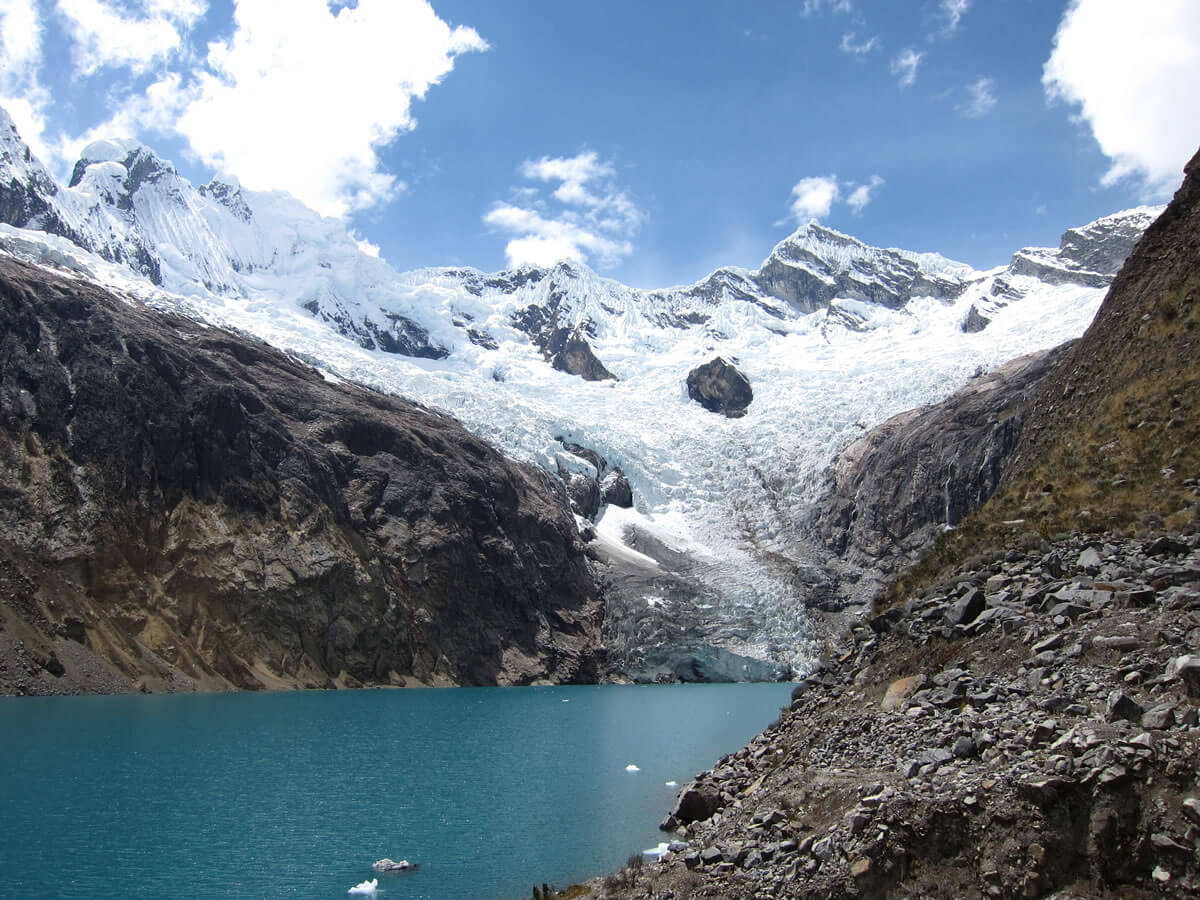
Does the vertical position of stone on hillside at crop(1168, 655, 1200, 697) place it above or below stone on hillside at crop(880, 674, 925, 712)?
above

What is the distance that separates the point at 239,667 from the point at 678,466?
4571 inches

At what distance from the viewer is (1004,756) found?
39.4 feet

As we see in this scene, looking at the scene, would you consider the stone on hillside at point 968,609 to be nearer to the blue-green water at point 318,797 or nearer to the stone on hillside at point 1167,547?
the stone on hillside at point 1167,547

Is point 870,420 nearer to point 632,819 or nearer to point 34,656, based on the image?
point 34,656

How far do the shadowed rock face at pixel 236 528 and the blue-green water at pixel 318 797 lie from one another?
20051 millimetres

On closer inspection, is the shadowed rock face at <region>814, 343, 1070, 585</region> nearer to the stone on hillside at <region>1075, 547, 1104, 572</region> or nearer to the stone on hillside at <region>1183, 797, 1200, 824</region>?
the stone on hillside at <region>1075, 547, 1104, 572</region>

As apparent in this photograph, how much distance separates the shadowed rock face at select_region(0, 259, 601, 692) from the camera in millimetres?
83812

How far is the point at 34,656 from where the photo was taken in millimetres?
72062

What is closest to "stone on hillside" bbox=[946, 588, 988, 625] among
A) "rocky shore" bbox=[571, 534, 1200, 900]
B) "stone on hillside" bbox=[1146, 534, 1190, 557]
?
"rocky shore" bbox=[571, 534, 1200, 900]

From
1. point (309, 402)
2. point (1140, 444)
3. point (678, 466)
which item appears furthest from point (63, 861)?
point (678, 466)

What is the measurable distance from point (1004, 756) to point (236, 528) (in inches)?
3840

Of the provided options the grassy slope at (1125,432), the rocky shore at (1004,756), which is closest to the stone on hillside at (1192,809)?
the rocky shore at (1004,756)

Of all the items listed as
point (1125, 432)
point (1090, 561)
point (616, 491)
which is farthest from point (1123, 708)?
point (616, 491)

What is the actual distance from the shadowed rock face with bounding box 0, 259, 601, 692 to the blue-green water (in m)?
20.1
